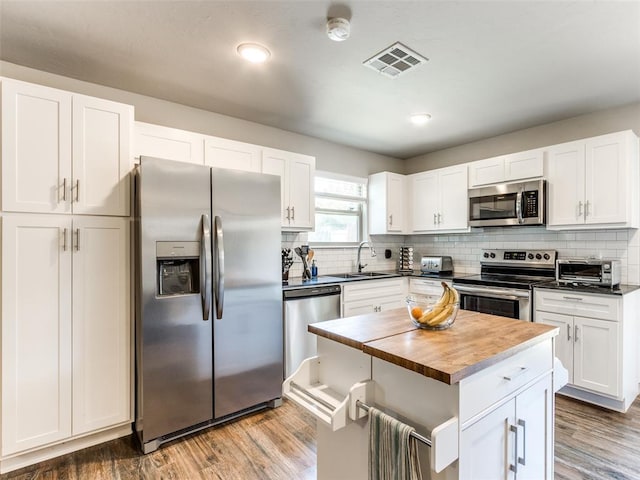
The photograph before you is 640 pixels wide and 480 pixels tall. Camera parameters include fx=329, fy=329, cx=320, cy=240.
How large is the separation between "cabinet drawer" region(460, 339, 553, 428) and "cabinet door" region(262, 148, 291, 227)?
2.34 meters

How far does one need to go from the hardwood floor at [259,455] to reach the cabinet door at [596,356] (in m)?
0.25

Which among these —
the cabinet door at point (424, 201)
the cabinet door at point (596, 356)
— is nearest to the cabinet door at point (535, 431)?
the cabinet door at point (596, 356)

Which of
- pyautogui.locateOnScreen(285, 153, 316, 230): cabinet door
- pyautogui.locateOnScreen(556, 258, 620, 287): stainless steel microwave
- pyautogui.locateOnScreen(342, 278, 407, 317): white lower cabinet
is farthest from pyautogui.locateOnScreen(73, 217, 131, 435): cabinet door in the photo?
pyautogui.locateOnScreen(556, 258, 620, 287): stainless steel microwave

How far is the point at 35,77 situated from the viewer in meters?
2.42

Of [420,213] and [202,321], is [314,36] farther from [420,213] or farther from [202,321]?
[420,213]

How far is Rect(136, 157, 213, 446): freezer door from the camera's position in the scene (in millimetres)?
2170

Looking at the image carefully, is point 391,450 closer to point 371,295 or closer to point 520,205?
point 371,295

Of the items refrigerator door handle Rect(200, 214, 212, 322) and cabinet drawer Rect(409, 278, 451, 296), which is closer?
refrigerator door handle Rect(200, 214, 212, 322)

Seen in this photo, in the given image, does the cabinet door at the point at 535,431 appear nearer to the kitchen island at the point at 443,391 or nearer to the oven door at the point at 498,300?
the kitchen island at the point at 443,391

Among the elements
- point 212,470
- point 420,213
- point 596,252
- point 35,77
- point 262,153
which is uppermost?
point 35,77

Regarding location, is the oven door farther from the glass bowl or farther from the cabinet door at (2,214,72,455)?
the cabinet door at (2,214,72,455)

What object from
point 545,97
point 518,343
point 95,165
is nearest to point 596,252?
point 545,97

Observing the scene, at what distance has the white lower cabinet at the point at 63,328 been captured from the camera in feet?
6.48

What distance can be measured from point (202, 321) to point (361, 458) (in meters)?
1.43
